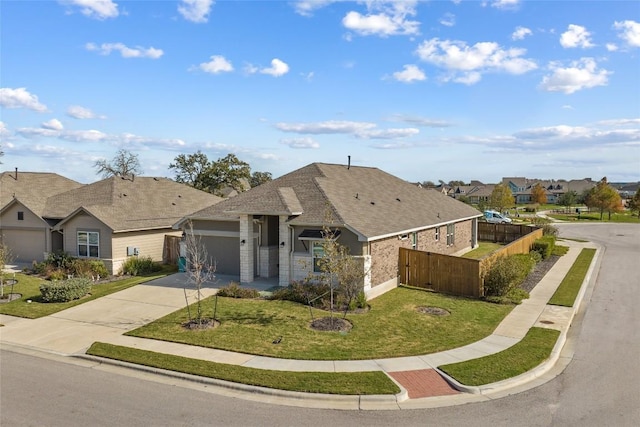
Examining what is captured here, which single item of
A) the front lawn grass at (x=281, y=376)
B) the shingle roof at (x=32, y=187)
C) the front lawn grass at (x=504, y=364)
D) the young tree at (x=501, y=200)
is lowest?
the front lawn grass at (x=504, y=364)

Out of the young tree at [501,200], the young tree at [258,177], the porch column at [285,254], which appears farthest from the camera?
the young tree at [258,177]

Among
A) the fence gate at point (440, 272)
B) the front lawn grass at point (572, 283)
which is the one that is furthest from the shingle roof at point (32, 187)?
the front lawn grass at point (572, 283)

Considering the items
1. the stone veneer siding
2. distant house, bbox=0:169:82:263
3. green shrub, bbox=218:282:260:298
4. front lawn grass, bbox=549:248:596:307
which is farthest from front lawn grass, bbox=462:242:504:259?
distant house, bbox=0:169:82:263

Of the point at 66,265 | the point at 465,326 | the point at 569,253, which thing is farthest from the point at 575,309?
the point at 66,265

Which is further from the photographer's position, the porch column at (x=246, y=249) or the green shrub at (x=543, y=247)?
the green shrub at (x=543, y=247)

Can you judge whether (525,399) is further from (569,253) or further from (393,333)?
(569,253)

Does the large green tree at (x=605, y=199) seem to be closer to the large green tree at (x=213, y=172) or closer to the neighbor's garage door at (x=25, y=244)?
the large green tree at (x=213, y=172)
